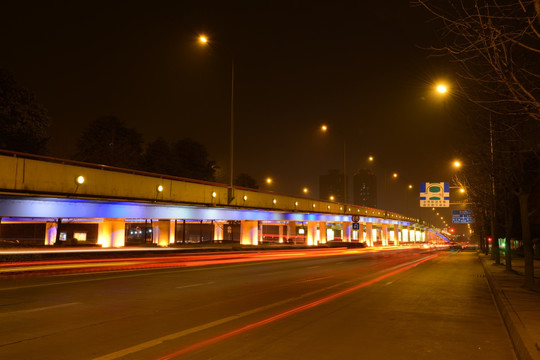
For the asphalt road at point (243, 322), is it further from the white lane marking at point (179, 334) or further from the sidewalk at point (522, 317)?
the sidewalk at point (522, 317)

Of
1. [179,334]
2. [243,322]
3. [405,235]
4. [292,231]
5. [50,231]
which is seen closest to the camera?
[179,334]

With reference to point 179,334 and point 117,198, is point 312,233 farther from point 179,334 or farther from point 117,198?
point 179,334

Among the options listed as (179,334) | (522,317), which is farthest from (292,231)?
(179,334)

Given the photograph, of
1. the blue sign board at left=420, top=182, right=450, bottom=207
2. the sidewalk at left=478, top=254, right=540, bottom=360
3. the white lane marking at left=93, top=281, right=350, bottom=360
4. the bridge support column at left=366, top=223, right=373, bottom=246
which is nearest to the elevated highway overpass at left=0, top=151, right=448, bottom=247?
the blue sign board at left=420, top=182, right=450, bottom=207

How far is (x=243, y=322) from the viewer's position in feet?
33.8

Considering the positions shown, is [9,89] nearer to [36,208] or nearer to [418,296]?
[36,208]

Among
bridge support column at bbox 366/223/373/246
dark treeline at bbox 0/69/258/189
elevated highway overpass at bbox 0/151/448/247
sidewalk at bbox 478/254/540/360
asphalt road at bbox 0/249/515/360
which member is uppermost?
dark treeline at bbox 0/69/258/189

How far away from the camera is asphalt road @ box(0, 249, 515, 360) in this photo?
7.81 m

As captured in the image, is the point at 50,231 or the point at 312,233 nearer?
the point at 50,231

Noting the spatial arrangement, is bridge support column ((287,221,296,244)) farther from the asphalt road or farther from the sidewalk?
the sidewalk

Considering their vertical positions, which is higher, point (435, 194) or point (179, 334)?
point (435, 194)

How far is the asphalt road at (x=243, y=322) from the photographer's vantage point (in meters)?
7.81

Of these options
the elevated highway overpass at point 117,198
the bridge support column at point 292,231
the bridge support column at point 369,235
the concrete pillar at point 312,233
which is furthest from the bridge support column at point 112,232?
the bridge support column at point 369,235

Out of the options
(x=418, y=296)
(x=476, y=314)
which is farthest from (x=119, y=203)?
(x=476, y=314)
